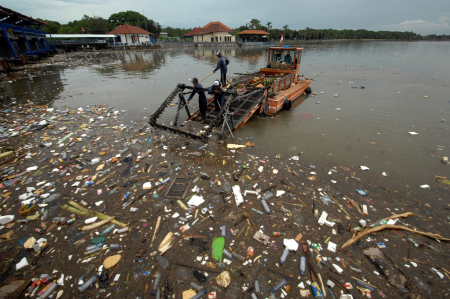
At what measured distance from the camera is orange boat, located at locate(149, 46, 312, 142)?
6082mm

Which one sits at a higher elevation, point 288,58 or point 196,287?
point 288,58

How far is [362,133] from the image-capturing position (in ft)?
21.6

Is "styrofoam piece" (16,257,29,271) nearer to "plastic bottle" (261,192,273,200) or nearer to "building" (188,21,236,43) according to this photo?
"plastic bottle" (261,192,273,200)

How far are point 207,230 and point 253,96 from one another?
20.3 feet

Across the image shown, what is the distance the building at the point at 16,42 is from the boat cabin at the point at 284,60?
69.2 feet

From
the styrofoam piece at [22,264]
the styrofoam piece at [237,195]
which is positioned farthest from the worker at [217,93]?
the styrofoam piece at [22,264]

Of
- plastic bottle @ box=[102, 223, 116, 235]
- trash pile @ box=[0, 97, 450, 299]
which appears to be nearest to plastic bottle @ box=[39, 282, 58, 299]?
trash pile @ box=[0, 97, 450, 299]

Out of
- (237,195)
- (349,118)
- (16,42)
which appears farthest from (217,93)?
(16,42)

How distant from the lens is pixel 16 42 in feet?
70.1

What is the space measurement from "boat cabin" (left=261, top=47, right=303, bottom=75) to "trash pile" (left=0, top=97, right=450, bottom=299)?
7.21 meters

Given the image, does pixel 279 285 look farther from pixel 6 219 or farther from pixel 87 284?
pixel 6 219

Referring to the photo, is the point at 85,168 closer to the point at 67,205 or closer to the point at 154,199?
the point at 67,205

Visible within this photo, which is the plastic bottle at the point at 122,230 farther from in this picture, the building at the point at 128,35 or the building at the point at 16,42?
the building at the point at 128,35

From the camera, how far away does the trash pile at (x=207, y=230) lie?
8.21ft
